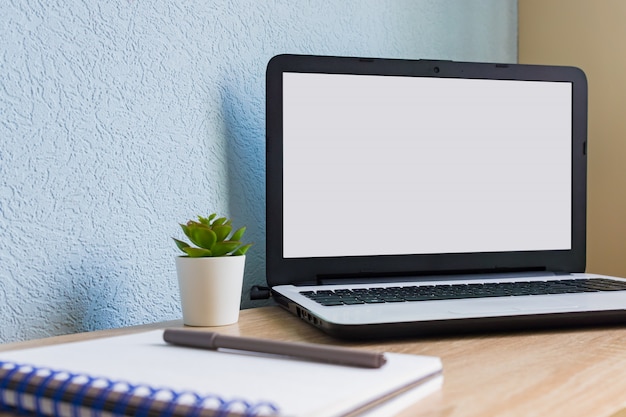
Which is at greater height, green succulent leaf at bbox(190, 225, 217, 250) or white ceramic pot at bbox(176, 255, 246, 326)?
green succulent leaf at bbox(190, 225, 217, 250)

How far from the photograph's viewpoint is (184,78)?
33.0 inches

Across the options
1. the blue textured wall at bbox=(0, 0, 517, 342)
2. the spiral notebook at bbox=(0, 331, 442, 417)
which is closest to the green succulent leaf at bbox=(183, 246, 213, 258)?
the blue textured wall at bbox=(0, 0, 517, 342)

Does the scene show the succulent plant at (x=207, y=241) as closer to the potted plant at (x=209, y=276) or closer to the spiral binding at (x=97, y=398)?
the potted plant at (x=209, y=276)

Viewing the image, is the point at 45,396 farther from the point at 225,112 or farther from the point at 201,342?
the point at 225,112

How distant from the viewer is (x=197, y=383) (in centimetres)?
40

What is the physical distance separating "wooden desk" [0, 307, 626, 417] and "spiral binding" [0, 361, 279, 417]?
0.13 meters

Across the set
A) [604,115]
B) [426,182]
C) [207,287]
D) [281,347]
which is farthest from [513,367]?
[604,115]

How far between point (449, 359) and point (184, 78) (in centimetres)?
48

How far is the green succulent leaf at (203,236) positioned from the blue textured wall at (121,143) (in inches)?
4.0

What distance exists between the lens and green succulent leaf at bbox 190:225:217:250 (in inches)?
28.3

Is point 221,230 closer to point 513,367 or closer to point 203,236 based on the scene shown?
point 203,236

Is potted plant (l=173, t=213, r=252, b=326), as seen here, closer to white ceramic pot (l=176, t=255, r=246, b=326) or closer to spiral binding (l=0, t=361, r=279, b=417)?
white ceramic pot (l=176, t=255, r=246, b=326)

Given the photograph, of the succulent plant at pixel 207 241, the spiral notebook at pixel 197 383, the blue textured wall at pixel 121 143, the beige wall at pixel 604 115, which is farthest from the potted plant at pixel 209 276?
the beige wall at pixel 604 115

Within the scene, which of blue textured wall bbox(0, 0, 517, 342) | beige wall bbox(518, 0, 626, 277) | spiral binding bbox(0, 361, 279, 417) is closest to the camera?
spiral binding bbox(0, 361, 279, 417)
